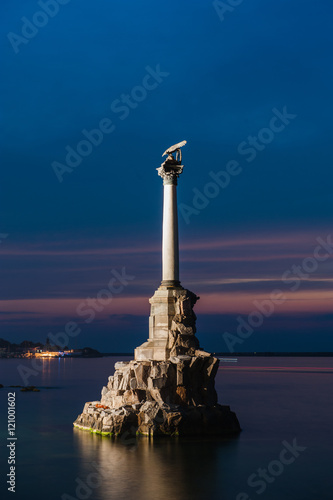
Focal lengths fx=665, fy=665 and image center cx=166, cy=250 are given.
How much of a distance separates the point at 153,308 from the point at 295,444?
9.78 metres

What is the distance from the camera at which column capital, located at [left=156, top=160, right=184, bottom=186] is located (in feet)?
114

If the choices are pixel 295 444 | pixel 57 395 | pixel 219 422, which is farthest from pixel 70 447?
pixel 57 395

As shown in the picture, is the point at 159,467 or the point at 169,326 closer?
the point at 159,467

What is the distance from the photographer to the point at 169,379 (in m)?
31.6

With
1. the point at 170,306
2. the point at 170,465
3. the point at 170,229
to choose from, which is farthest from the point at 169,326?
the point at 170,465

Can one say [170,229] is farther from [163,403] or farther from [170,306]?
[163,403]

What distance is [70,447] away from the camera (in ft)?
93.0

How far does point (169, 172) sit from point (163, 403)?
12.0 metres

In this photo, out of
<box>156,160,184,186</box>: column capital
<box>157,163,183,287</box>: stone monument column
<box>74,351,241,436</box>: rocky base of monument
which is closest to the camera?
<box>74,351,241,436</box>: rocky base of monument

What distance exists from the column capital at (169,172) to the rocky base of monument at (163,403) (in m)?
8.98

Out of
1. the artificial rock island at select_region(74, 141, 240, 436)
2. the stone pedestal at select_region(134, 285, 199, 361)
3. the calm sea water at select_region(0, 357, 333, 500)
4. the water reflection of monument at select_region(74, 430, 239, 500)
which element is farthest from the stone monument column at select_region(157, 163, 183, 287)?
the water reflection of monument at select_region(74, 430, 239, 500)

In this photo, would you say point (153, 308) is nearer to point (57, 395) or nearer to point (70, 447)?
point (70, 447)

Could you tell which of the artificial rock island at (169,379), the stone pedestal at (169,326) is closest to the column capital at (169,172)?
the artificial rock island at (169,379)

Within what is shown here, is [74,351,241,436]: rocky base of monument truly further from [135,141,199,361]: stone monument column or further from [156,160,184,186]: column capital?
[156,160,184,186]: column capital
